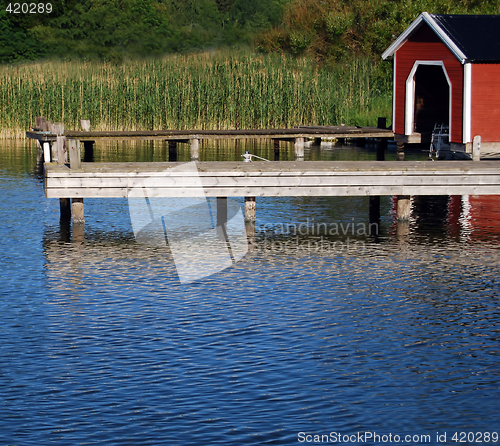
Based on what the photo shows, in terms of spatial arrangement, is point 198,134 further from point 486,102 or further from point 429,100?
point 486,102

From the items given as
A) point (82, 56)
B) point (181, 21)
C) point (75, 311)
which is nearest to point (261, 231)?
point (75, 311)

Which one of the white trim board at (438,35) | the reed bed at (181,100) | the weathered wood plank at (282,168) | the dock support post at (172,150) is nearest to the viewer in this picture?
the weathered wood plank at (282,168)

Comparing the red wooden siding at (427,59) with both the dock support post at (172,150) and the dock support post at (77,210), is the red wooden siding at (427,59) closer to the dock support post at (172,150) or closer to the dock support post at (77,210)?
the dock support post at (172,150)

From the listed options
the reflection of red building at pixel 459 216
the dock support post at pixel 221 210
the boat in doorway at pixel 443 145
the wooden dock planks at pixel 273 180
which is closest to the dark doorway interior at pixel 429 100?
the boat in doorway at pixel 443 145

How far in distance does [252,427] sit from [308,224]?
11.2 m

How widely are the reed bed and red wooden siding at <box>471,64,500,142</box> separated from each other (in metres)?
12.2

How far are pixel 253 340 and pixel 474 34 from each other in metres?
19.4

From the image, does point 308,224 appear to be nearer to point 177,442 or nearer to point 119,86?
point 177,442

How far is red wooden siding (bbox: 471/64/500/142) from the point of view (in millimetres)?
→ 26062

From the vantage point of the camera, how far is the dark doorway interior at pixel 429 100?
31.3m

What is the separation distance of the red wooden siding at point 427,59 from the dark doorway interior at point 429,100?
78 cm

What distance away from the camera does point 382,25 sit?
4825 cm

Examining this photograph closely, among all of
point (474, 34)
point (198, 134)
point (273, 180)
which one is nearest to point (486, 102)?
point (474, 34)

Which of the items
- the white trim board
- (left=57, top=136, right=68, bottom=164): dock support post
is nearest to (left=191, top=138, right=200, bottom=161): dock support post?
the white trim board
